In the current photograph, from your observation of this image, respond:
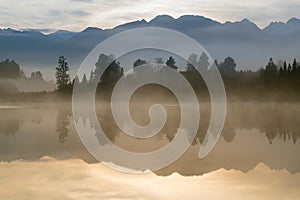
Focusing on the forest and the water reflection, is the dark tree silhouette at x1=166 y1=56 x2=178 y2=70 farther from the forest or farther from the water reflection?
the water reflection

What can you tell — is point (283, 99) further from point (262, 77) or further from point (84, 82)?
point (84, 82)

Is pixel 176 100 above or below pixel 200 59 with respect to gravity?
below

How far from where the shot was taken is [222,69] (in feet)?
271

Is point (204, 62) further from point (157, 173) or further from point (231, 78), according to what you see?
point (157, 173)

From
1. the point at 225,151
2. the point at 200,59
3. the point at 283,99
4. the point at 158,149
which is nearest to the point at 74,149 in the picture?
the point at 158,149

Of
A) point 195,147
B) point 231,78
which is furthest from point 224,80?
point 195,147

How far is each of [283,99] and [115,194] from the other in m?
60.7

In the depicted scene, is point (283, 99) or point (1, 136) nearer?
point (1, 136)

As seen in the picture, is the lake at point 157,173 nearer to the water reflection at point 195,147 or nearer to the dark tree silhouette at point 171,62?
the water reflection at point 195,147

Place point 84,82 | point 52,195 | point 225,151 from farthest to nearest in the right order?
point 84,82
point 225,151
point 52,195

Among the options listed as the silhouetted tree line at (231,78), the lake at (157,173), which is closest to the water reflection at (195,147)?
the lake at (157,173)

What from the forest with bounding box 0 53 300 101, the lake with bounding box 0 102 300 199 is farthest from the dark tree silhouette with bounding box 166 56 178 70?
the lake with bounding box 0 102 300 199

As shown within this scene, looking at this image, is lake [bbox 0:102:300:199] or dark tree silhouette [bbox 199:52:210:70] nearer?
lake [bbox 0:102:300:199]

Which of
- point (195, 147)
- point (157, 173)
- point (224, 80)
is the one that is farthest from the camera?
point (224, 80)
